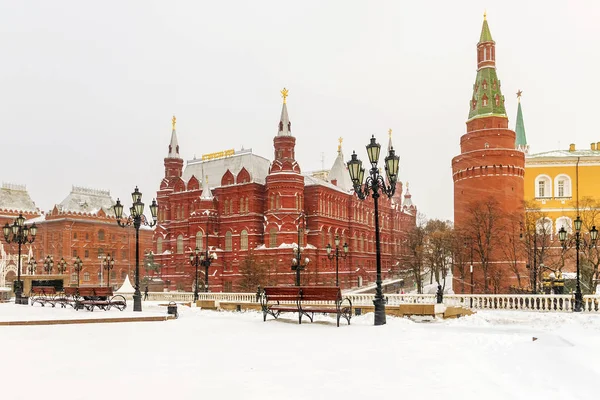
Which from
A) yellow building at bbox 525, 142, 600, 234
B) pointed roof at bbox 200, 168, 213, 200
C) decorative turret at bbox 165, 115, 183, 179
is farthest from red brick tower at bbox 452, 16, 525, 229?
decorative turret at bbox 165, 115, 183, 179

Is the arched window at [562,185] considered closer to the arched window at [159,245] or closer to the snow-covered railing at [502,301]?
the snow-covered railing at [502,301]

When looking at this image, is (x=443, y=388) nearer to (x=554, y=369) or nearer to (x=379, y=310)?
(x=554, y=369)

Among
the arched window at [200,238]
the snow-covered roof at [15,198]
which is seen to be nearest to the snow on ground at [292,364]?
the arched window at [200,238]

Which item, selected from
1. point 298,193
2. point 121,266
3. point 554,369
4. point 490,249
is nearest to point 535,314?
point 554,369

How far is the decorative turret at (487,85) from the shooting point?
51.0 meters

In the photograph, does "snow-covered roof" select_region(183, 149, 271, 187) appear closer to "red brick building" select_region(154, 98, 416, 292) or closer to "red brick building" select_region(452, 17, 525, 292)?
"red brick building" select_region(154, 98, 416, 292)

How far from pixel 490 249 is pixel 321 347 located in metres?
37.8

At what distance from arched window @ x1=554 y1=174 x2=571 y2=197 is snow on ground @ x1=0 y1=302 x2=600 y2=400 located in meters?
49.0

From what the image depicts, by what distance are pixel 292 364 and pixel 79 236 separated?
67107mm

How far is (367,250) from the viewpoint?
70.1 m

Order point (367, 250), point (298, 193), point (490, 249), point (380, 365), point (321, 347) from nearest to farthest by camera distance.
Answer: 1. point (380, 365)
2. point (321, 347)
3. point (490, 249)
4. point (298, 193)
5. point (367, 250)

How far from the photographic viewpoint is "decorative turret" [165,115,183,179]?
6494cm

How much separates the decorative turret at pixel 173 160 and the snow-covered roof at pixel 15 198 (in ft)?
82.4

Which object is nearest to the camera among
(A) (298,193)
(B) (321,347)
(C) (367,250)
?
(B) (321,347)
